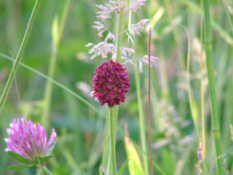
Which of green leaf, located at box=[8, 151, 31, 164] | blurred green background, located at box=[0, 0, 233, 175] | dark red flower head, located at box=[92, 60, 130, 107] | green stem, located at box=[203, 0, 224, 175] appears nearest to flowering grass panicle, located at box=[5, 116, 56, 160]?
green leaf, located at box=[8, 151, 31, 164]

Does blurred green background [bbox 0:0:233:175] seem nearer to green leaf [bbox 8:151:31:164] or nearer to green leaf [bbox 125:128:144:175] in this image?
green leaf [bbox 125:128:144:175]

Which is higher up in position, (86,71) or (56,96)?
(86,71)

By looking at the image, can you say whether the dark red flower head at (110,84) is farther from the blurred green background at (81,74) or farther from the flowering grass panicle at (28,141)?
the blurred green background at (81,74)

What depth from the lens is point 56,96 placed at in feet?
6.36

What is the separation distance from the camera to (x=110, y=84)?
0.49 m

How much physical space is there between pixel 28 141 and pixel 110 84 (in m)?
0.18

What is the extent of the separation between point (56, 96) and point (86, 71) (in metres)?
0.20

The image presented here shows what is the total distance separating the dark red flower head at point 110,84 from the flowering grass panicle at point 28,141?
132 mm

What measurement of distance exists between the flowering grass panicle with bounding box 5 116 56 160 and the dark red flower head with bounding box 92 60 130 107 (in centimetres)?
13

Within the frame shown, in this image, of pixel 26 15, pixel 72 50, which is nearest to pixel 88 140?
pixel 72 50

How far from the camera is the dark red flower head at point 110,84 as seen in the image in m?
0.48

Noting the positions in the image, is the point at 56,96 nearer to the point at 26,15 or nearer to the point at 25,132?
the point at 26,15

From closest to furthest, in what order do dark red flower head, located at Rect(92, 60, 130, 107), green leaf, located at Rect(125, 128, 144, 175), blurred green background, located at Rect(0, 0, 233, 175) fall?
dark red flower head, located at Rect(92, 60, 130, 107)
green leaf, located at Rect(125, 128, 144, 175)
blurred green background, located at Rect(0, 0, 233, 175)

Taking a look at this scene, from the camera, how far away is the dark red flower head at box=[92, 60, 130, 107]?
48 centimetres
